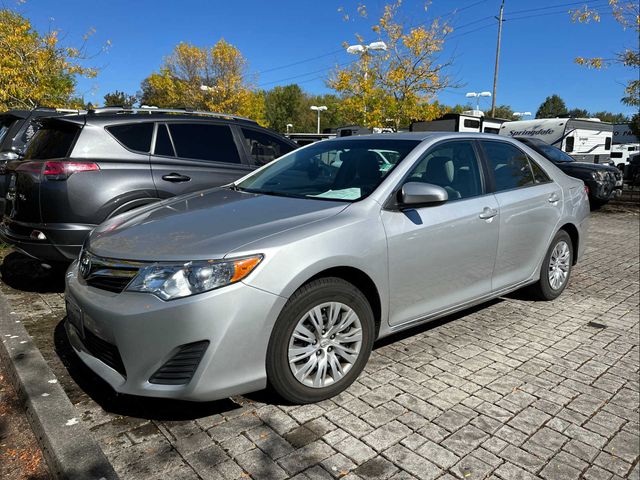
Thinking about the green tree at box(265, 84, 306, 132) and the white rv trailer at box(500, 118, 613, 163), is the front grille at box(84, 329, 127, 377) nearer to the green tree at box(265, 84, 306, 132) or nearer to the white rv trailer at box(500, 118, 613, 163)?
the white rv trailer at box(500, 118, 613, 163)

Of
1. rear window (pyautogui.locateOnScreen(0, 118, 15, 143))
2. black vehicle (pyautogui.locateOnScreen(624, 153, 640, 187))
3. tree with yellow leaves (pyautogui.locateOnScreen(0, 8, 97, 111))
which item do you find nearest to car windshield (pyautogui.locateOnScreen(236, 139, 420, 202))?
rear window (pyautogui.locateOnScreen(0, 118, 15, 143))

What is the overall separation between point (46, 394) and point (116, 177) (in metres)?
2.22

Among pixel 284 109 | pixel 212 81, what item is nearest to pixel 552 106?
pixel 284 109

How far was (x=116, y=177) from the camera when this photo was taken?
179 inches

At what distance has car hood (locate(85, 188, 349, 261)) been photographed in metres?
2.61

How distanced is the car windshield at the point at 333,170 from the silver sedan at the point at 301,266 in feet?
0.05

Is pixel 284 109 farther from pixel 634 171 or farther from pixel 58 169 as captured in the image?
pixel 58 169

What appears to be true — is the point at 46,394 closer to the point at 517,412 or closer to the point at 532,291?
the point at 517,412

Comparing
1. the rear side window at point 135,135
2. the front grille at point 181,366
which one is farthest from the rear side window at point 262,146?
the front grille at point 181,366

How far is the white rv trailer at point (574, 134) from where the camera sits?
57.6ft

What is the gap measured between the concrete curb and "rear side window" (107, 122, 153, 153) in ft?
6.42

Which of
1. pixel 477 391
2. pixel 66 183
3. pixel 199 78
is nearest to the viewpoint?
pixel 477 391

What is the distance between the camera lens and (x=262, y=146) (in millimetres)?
5891

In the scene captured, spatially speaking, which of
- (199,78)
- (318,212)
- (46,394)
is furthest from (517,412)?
(199,78)
